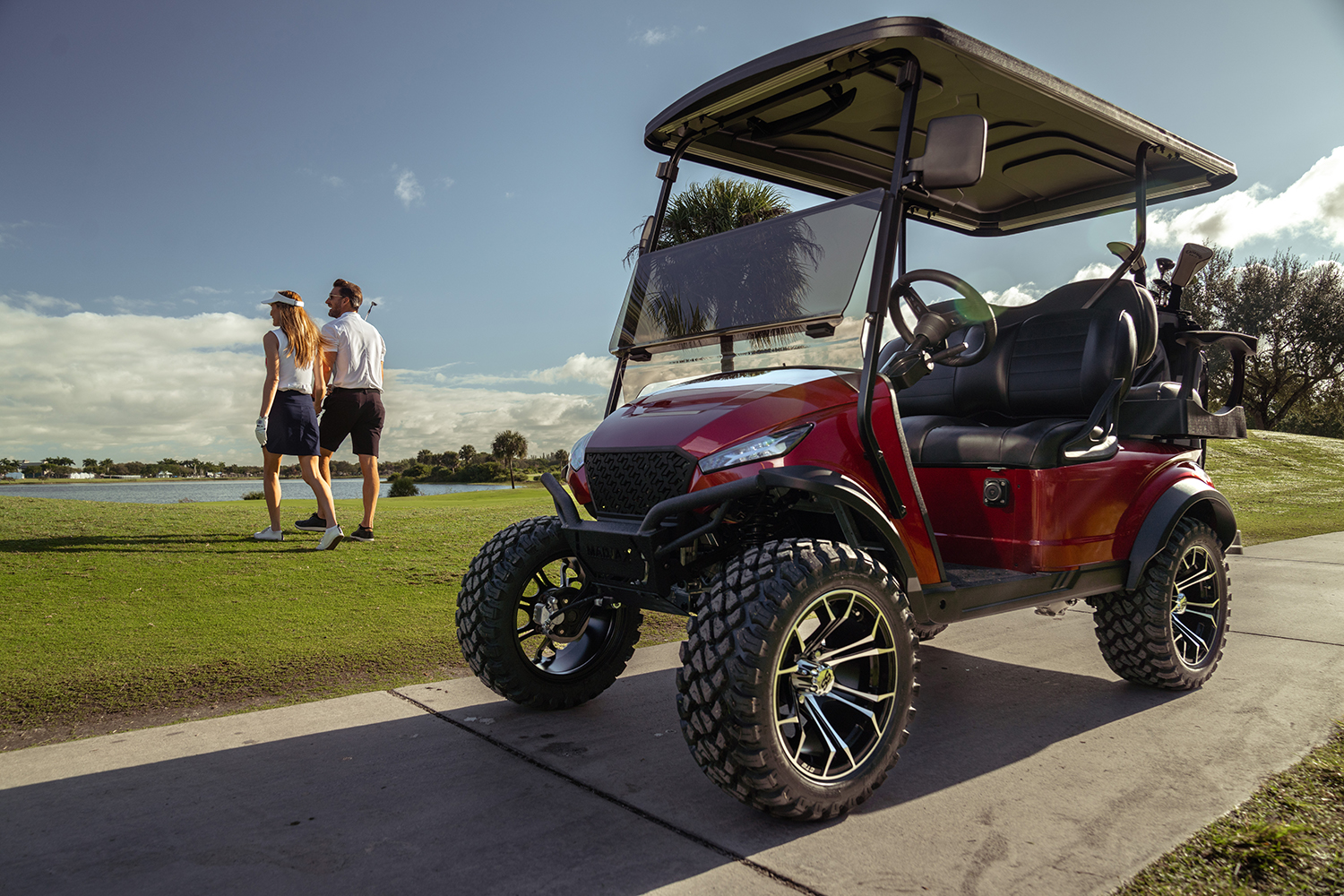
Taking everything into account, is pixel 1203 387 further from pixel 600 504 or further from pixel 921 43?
pixel 600 504

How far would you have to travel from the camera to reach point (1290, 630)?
17.5ft

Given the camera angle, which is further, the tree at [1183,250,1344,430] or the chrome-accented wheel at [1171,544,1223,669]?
the tree at [1183,250,1344,430]

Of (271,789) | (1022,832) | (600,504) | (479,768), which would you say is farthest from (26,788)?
(1022,832)

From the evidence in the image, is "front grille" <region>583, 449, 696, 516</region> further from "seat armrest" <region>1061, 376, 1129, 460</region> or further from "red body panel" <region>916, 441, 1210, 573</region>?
"seat armrest" <region>1061, 376, 1129, 460</region>

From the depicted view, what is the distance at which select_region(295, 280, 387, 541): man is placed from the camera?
690 cm

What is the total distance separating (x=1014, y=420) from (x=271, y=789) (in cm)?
409

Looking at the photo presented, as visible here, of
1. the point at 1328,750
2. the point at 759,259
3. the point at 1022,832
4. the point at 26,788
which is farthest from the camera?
the point at 759,259

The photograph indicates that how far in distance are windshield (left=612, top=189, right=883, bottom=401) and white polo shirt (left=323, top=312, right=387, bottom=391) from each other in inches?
149

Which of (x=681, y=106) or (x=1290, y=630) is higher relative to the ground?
(x=681, y=106)

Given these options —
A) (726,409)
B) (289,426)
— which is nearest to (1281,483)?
(289,426)

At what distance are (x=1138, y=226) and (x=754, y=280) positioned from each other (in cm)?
265

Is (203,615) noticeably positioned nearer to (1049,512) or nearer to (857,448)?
(857,448)

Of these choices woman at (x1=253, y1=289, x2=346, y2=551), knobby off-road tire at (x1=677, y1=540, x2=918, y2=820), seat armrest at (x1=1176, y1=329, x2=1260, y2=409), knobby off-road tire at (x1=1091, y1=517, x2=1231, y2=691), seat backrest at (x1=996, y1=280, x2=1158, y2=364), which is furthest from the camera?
woman at (x1=253, y1=289, x2=346, y2=551)

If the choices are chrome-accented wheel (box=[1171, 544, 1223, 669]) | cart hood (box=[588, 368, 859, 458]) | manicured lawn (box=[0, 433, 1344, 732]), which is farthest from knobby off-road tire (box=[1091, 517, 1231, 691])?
manicured lawn (box=[0, 433, 1344, 732])
